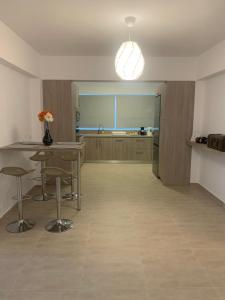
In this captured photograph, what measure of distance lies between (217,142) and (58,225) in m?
2.74

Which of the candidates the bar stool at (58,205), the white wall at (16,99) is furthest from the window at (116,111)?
the bar stool at (58,205)

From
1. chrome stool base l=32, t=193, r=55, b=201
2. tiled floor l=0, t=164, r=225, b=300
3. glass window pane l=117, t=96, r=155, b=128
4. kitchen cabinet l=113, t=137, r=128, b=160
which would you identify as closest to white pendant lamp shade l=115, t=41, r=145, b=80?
tiled floor l=0, t=164, r=225, b=300

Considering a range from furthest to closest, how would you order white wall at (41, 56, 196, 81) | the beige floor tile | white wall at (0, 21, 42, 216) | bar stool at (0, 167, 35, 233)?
white wall at (41, 56, 196, 81), white wall at (0, 21, 42, 216), bar stool at (0, 167, 35, 233), the beige floor tile

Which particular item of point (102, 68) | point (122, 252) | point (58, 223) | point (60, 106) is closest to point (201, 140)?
point (102, 68)

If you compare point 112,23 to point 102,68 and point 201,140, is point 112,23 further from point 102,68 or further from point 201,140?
point 201,140

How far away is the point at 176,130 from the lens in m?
5.20

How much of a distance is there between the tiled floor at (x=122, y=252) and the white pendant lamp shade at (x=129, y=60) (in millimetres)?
2032

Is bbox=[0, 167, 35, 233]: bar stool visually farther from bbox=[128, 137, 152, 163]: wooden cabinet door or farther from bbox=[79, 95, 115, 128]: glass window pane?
bbox=[79, 95, 115, 128]: glass window pane

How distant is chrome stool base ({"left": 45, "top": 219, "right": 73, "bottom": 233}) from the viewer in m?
3.26

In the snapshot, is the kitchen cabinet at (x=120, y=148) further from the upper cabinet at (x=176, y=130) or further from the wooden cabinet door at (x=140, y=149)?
the upper cabinet at (x=176, y=130)

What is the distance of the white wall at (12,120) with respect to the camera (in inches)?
143

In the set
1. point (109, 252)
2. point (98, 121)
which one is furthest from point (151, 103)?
point (109, 252)

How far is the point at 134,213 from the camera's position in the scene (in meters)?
3.83

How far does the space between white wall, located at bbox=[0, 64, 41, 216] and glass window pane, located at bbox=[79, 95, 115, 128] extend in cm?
313
